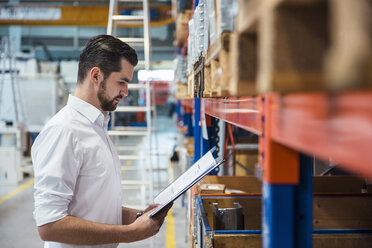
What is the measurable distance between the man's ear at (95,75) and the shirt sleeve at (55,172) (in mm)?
382

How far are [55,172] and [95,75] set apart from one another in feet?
2.18

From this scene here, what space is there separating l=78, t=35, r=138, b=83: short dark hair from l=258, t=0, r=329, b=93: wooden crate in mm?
1865

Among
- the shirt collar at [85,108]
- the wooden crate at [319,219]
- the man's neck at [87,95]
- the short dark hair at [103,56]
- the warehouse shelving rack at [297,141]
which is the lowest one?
the wooden crate at [319,219]

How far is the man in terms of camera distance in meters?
2.18

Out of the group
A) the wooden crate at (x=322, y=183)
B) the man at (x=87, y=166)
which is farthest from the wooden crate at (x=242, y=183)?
the man at (x=87, y=166)

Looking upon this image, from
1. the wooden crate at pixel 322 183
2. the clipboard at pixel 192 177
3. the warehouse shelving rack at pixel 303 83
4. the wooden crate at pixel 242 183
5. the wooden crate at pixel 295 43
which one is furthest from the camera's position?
the wooden crate at pixel 242 183

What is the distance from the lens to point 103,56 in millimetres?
2520

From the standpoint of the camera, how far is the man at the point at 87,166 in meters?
2.18

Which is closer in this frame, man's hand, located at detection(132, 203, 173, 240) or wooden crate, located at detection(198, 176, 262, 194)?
man's hand, located at detection(132, 203, 173, 240)

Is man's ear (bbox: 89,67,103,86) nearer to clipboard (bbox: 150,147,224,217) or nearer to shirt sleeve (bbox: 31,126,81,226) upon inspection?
shirt sleeve (bbox: 31,126,81,226)

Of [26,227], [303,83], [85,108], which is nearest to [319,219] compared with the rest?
[85,108]

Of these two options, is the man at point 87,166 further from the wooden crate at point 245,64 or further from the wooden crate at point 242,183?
the wooden crate at point 245,64

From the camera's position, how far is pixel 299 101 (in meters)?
0.89

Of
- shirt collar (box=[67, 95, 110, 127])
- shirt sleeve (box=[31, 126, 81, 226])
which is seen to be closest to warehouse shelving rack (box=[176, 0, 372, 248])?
shirt sleeve (box=[31, 126, 81, 226])
